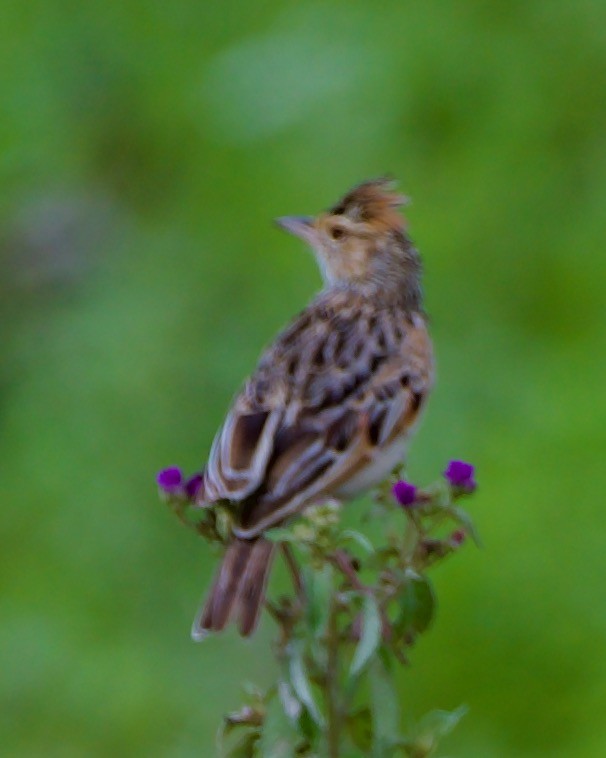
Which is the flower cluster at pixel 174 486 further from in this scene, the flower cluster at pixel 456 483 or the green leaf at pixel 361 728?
the green leaf at pixel 361 728

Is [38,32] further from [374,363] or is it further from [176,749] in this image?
[374,363]

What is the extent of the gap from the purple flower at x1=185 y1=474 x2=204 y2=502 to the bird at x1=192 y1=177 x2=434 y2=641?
0.06 ft

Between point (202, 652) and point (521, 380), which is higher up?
point (521, 380)

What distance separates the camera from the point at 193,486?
313 centimetres

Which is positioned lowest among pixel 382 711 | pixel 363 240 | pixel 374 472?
pixel 382 711

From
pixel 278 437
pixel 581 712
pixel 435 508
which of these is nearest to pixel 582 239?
pixel 581 712

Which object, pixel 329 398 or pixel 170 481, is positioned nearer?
pixel 170 481

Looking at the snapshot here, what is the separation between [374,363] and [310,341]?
0.56 feet

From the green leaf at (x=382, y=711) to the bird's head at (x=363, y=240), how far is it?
7.30ft

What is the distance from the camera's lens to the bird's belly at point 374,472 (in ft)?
11.9

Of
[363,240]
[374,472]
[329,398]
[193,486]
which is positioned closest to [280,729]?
[193,486]

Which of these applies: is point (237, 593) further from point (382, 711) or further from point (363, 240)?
point (363, 240)

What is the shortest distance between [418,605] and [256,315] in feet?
13.4

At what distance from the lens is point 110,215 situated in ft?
27.8
